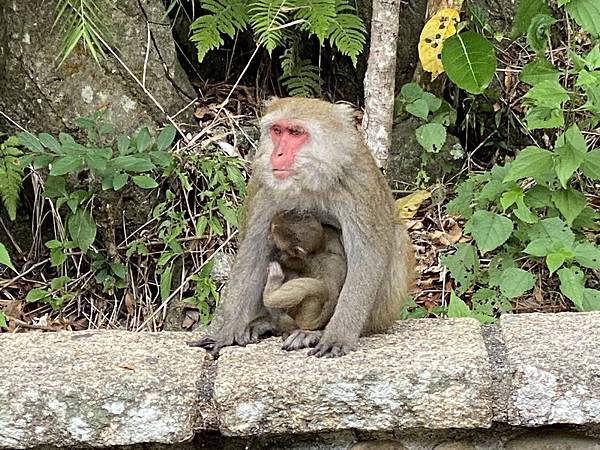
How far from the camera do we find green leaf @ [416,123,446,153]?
6.09 meters

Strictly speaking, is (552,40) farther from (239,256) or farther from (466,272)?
(239,256)

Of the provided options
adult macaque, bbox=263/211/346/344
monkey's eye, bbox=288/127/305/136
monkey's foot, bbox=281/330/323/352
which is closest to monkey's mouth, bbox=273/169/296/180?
monkey's eye, bbox=288/127/305/136

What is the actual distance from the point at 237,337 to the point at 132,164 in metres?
1.82

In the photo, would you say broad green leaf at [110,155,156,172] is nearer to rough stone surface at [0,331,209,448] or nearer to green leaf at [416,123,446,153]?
green leaf at [416,123,446,153]

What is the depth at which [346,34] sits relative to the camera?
616 centimetres

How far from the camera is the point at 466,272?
18.2ft

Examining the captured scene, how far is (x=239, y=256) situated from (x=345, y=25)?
2419 mm

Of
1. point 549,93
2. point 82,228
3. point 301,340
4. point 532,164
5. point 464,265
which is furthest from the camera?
point 82,228

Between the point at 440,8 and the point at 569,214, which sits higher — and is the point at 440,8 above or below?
above

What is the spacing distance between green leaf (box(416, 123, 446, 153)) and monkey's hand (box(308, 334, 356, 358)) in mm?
→ 2535

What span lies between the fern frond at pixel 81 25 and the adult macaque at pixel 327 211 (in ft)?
6.74

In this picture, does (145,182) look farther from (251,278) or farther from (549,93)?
(549,93)

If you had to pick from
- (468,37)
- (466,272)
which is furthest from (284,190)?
(468,37)

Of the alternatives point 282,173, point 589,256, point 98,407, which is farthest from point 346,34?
point 98,407
